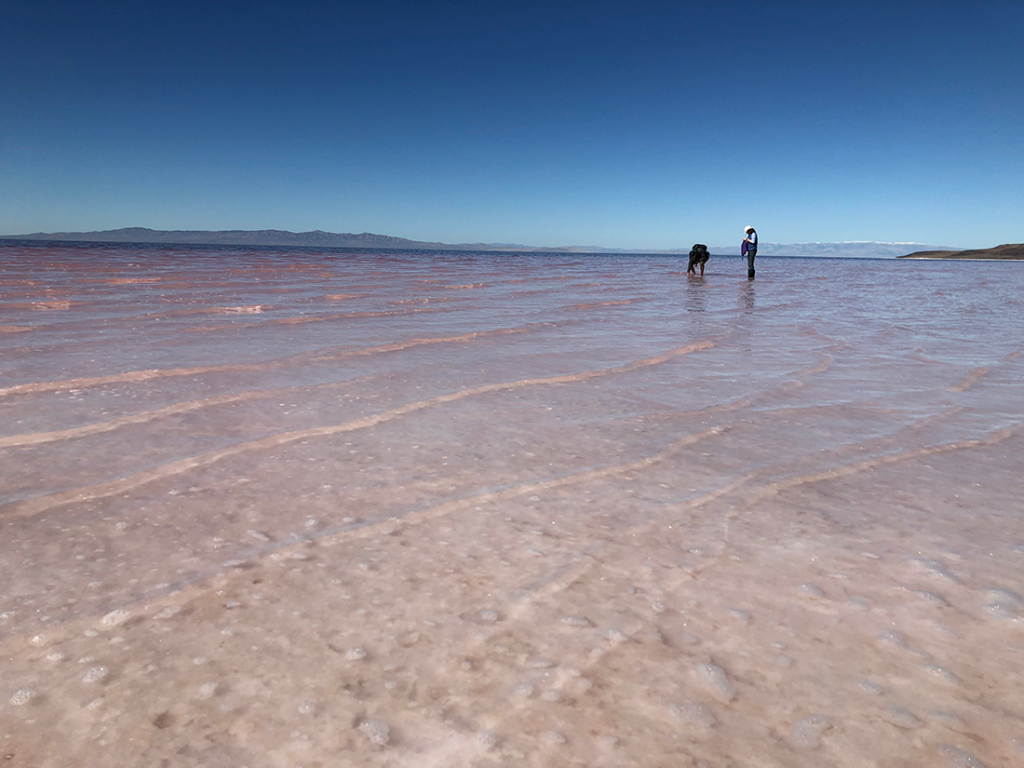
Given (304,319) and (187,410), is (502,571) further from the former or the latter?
(304,319)

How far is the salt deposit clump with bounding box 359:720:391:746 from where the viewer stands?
1085mm

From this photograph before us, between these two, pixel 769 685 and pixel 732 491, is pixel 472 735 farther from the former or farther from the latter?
pixel 732 491

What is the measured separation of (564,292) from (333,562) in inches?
395

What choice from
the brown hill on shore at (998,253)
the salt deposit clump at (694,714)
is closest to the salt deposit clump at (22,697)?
the salt deposit clump at (694,714)

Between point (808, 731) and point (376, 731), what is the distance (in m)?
0.80

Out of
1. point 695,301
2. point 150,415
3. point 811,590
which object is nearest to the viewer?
point 811,590

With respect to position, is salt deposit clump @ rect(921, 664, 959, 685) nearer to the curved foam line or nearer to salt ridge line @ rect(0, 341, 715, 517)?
the curved foam line

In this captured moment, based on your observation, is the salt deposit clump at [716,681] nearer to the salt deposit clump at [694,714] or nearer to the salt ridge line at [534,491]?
the salt deposit clump at [694,714]

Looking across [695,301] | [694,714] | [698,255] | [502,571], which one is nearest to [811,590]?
[694,714]

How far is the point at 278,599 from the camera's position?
4.92 feet

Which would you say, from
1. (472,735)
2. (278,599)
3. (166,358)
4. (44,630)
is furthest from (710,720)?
(166,358)

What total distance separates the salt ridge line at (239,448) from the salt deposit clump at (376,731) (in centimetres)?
145

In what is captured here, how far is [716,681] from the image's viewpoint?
1.25m

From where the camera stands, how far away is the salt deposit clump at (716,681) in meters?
1.22
